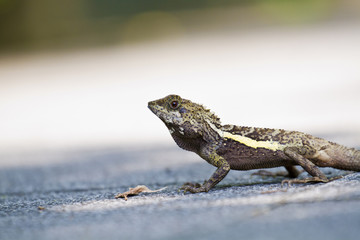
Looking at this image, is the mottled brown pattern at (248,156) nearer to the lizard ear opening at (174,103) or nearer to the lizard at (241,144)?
the lizard at (241,144)

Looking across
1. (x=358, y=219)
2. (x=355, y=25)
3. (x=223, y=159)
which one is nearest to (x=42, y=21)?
(x=355, y=25)

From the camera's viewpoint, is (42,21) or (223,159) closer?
(223,159)

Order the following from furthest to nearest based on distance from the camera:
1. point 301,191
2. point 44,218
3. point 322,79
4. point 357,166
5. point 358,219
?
point 322,79 < point 357,166 < point 301,191 < point 44,218 < point 358,219

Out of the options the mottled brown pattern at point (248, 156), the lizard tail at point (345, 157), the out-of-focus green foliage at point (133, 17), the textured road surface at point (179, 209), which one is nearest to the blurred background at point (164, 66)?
the out-of-focus green foliage at point (133, 17)

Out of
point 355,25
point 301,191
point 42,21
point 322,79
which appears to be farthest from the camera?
point 42,21

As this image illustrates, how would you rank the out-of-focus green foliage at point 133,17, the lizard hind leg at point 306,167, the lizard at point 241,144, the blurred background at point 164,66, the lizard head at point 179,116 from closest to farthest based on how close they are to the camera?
1. the lizard hind leg at point 306,167
2. the lizard at point 241,144
3. the lizard head at point 179,116
4. the blurred background at point 164,66
5. the out-of-focus green foliage at point 133,17

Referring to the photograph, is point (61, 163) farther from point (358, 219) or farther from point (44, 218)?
point (358, 219)

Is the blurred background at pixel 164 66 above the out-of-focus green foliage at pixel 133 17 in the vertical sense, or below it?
below

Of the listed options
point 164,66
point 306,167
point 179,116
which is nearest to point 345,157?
point 306,167

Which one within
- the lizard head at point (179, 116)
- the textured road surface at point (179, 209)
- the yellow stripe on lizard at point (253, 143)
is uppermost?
the lizard head at point (179, 116)
